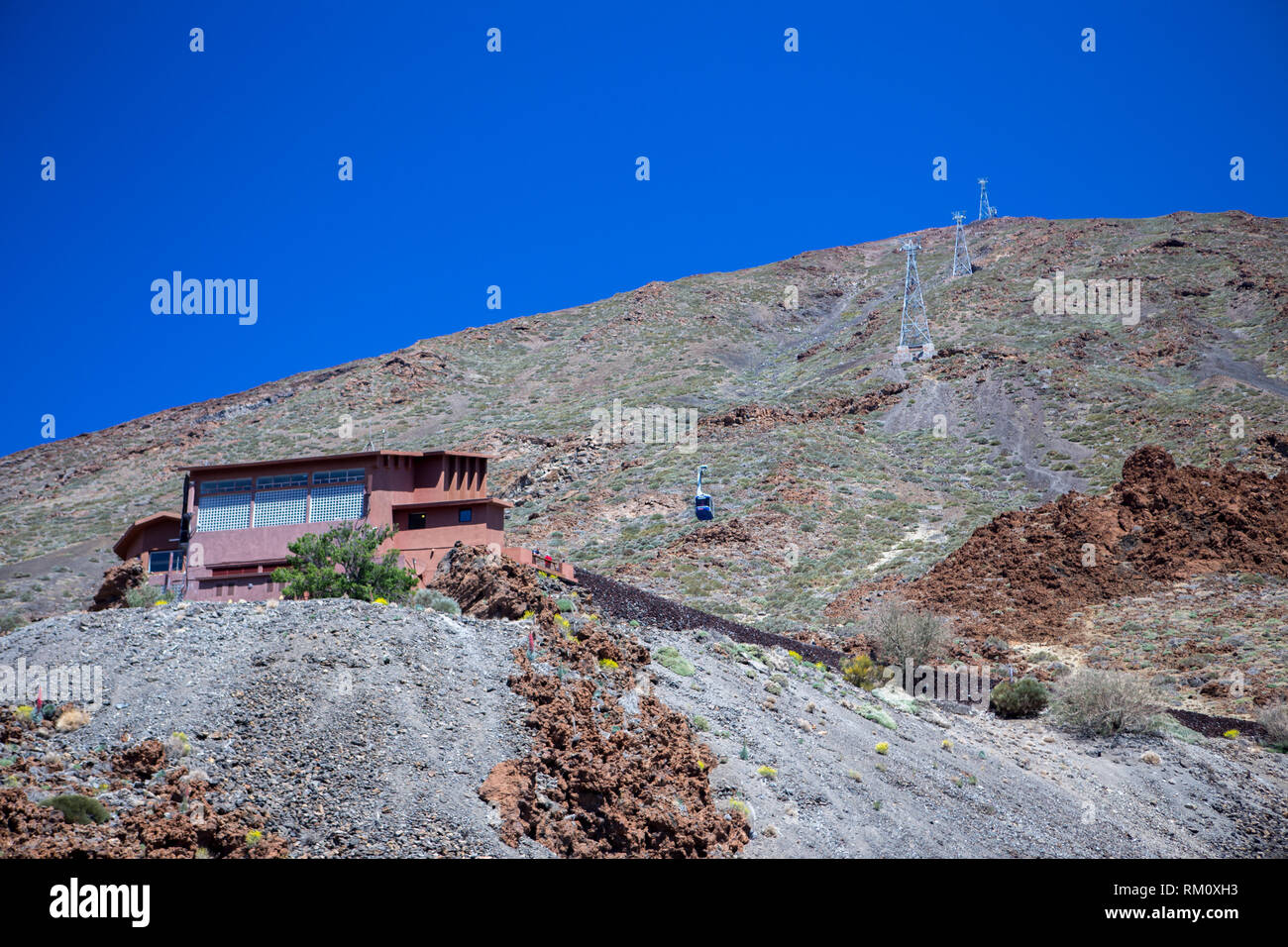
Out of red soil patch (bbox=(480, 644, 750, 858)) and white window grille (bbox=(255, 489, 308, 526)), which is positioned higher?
white window grille (bbox=(255, 489, 308, 526))

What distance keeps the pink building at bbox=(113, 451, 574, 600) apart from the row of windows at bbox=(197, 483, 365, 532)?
1.0 inches

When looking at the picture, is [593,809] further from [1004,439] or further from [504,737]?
[1004,439]

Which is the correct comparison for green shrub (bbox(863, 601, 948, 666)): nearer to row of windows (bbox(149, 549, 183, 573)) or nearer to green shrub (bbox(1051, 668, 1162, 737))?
green shrub (bbox(1051, 668, 1162, 737))

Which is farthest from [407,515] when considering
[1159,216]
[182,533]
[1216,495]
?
[1159,216]

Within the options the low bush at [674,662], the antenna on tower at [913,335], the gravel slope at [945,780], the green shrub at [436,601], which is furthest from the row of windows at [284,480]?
the antenna on tower at [913,335]

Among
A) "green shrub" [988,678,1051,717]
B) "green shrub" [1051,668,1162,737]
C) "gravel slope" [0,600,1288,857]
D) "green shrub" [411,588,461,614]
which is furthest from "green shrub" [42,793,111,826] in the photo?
"green shrub" [1051,668,1162,737]

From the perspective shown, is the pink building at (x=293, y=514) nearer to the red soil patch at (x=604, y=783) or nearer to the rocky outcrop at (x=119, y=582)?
the rocky outcrop at (x=119, y=582)

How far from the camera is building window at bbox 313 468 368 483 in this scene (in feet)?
83.6

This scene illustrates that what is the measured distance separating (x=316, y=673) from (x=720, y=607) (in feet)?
69.6

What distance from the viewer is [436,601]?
19.5 meters

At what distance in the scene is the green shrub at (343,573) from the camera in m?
20.2

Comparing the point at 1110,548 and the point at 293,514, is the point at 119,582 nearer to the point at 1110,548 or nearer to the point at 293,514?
the point at 293,514

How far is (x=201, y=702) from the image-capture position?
1298 cm

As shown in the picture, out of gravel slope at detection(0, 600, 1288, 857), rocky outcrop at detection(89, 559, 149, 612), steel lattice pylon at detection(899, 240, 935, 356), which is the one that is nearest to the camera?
gravel slope at detection(0, 600, 1288, 857)
